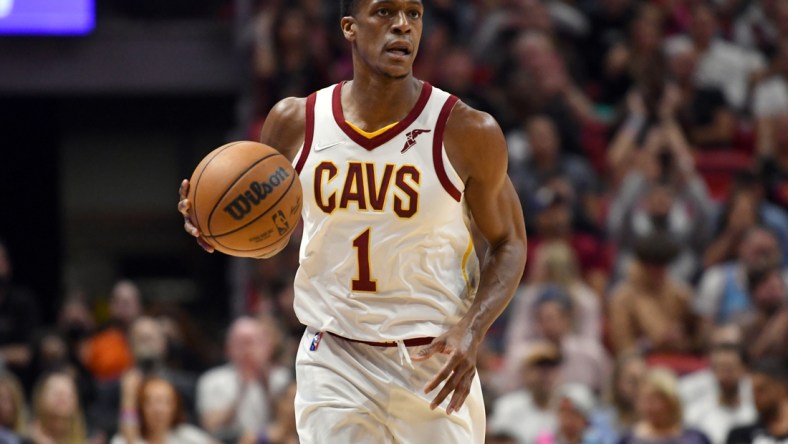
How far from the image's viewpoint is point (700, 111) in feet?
40.0

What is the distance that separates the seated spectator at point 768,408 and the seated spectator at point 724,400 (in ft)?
1.18

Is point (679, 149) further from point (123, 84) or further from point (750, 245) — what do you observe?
point (123, 84)

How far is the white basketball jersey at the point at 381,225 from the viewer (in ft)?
16.2

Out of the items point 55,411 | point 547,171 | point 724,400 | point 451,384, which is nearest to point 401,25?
point 451,384

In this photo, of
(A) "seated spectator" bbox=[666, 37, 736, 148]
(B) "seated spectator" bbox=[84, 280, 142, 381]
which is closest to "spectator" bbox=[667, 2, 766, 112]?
(A) "seated spectator" bbox=[666, 37, 736, 148]

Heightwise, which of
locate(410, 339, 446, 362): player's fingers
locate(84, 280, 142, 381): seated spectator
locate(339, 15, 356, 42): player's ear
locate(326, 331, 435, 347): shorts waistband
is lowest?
locate(84, 280, 142, 381): seated spectator

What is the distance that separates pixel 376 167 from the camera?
4945 millimetres

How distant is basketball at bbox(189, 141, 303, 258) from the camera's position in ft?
15.9

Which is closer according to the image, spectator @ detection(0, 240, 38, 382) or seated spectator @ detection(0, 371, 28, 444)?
seated spectator @ detection(0, 371, 28, 444)

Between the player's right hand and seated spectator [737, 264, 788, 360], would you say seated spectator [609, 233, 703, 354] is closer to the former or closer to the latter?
seated spectator [737, 264, 788, 360]

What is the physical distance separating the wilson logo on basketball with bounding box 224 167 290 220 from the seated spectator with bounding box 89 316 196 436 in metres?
4.74

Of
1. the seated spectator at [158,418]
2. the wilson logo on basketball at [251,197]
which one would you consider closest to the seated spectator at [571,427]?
the seated spectator at [158,418]

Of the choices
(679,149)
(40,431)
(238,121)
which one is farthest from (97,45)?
(679,149)

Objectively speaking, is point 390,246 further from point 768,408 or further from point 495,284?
point 768,408
